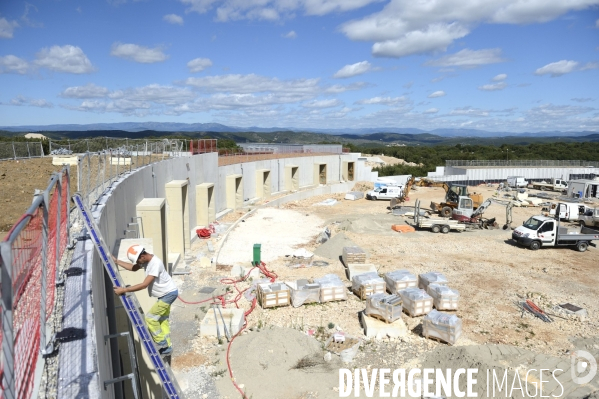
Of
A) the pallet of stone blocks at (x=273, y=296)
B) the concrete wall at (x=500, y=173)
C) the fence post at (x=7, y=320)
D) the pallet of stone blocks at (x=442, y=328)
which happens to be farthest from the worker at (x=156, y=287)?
the concrete wall at (x=500, y=173)

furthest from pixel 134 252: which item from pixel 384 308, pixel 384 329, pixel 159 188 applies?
pixel 159 188

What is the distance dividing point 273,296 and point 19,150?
18999 mm

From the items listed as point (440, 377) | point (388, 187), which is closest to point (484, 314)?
point (440, 377)

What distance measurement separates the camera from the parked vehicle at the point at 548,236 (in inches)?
799

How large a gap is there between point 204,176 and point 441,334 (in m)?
16.4

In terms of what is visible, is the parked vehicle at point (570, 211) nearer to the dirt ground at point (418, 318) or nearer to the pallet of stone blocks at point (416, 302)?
the dirt ground at point (418, 318)

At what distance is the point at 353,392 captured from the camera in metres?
8.74

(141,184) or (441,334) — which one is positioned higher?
(141,184)

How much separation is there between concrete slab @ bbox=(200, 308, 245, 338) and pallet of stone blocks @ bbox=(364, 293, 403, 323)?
12.0 ft

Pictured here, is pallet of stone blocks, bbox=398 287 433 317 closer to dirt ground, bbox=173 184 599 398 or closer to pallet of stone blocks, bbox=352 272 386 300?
dirt ground, bbox=173 184 599 398

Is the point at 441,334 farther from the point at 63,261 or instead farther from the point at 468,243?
the point at 468,243

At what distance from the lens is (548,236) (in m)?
20.4

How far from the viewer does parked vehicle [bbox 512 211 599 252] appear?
66.6 feet

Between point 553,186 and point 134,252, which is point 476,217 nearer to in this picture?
point 134,252
